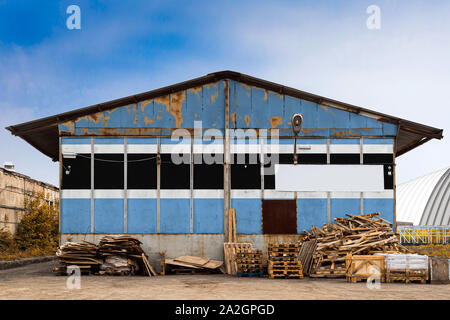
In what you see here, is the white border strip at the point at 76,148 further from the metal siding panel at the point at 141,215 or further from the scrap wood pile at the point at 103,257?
the scrap wood pile at the point at 103,257

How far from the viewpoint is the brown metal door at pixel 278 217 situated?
1836 cm

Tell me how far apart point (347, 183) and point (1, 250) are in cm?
1784

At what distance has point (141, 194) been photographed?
60.2 ft

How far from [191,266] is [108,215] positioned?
12.9 ft

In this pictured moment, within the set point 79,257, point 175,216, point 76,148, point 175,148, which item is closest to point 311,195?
point 175,216

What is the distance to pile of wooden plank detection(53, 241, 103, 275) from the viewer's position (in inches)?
646

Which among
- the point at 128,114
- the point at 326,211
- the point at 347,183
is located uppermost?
the point at 128,114

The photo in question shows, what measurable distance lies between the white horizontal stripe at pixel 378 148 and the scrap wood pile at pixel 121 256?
32.0 ft

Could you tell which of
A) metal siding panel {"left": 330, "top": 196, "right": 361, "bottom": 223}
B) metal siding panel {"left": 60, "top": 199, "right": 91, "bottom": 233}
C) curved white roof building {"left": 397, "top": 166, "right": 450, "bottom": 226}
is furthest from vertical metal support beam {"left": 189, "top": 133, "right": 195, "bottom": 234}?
curved white roof building {"left": 397, "top": 166, "right": 450, "bottom": 226}

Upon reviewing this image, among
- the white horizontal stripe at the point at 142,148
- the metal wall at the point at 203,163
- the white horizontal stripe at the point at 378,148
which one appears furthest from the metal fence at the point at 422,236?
the white horizontal stripe at the point at 142,148

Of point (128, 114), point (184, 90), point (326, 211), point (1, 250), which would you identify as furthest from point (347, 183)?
point (1, 250)

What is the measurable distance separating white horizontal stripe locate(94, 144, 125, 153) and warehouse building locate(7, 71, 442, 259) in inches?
1.6

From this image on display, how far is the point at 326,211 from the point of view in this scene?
1845cm
